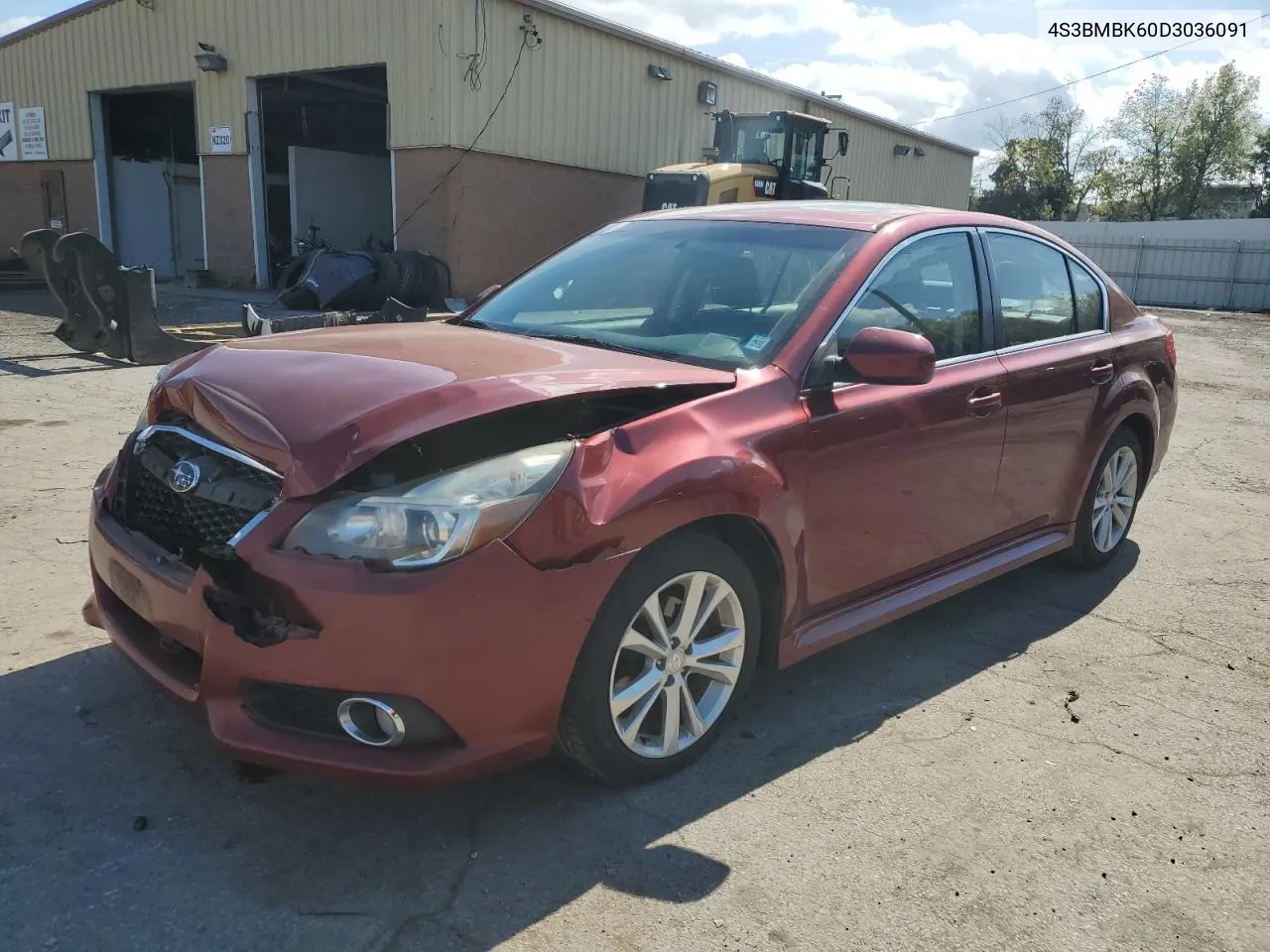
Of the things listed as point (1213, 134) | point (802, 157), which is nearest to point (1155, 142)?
point (1213, 134)

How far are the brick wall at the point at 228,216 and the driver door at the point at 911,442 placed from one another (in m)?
18.0

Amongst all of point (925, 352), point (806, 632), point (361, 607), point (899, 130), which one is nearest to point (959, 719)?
point (806, 632)

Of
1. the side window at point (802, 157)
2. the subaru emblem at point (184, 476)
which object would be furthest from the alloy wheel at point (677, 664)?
the side window at point (802, 157)

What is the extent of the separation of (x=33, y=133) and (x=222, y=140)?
6.83m

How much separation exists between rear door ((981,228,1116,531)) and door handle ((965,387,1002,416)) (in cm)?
9

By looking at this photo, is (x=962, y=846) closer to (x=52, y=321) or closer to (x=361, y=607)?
(x=361, y=607)

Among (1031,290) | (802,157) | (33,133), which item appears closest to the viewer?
(1031,290)

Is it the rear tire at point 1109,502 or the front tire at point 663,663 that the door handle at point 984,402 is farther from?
the front tire at point 663,663

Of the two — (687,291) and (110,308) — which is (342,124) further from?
(687,291)

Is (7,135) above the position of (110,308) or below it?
above

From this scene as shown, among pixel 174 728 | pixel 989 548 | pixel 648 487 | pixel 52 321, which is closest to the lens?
pixel 648 487

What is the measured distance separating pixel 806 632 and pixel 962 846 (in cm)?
81

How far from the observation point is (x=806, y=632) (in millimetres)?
3254

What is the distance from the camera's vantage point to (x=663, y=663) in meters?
2.82
